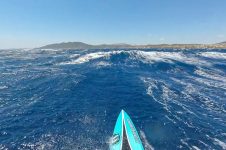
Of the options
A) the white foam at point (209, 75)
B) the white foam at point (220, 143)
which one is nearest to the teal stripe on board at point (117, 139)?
the white foam at point (220, 143)

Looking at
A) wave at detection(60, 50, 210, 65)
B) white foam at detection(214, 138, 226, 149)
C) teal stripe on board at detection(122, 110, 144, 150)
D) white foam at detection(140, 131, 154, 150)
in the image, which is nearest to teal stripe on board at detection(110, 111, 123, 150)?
teal stripe on board at detection(122, 110, 144, 150)

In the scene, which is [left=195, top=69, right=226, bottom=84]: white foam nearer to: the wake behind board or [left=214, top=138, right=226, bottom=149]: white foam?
[left=214, top=138, right=226, bottom=149]: white foam

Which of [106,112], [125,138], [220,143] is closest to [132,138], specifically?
[125,138]

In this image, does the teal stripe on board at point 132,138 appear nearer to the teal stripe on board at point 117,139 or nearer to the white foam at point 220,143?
the teal stripe on board at point 117,139

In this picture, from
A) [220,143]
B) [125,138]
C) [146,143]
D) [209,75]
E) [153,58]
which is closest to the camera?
[125,138]

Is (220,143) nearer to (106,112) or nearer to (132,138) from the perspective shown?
(132,138)

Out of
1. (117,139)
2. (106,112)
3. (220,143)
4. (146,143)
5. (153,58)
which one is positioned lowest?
(220,143)

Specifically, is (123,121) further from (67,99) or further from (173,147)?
(67,99)

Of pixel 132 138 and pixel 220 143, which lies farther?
pixel 220 143
